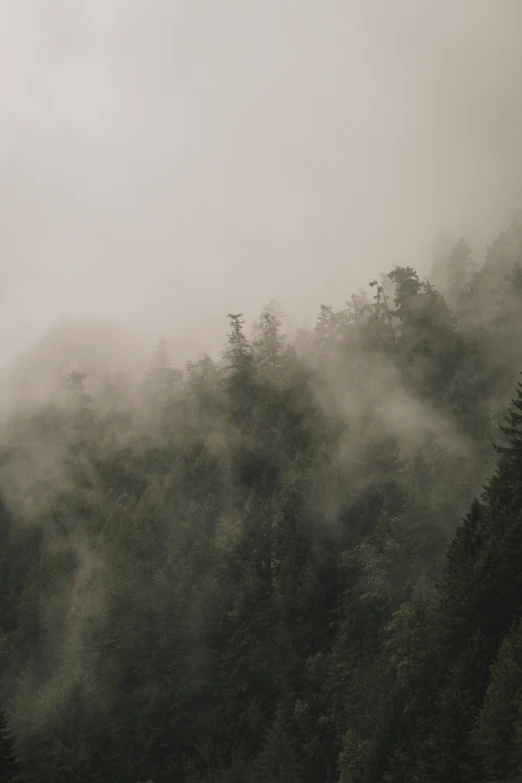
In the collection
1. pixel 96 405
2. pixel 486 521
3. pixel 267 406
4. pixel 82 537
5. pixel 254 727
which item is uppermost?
pixel 96 405

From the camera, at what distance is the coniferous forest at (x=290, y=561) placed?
137ft

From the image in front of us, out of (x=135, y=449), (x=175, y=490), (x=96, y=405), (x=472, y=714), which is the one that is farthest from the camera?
(x=96, y=405)

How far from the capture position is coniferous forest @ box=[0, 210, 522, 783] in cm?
4175

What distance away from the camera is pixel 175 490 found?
89.6 metres

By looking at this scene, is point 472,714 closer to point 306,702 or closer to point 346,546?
point 306,702

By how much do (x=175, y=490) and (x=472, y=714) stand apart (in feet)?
192

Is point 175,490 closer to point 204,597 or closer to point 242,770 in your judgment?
point 204,597

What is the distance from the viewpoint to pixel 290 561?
69125mm

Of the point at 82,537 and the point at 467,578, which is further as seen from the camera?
the point at 82,537

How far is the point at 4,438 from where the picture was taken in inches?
4636

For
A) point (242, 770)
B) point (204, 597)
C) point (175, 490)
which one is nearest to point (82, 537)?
point (175, 490)

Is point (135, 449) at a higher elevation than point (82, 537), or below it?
higher

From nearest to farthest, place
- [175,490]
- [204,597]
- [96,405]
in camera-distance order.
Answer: [204,597]
[175,490]
[96,405]

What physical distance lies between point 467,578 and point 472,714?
25.8 feet
